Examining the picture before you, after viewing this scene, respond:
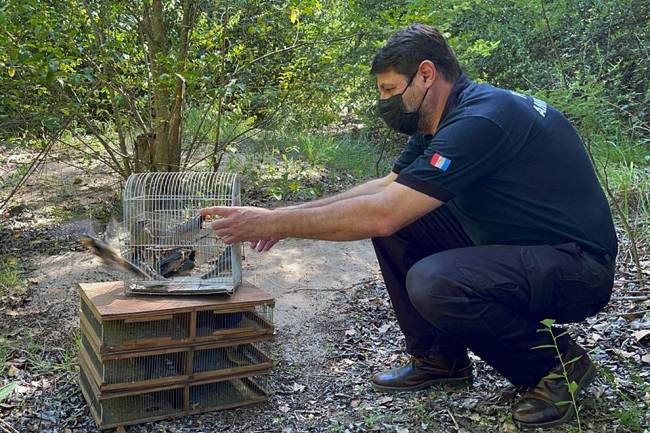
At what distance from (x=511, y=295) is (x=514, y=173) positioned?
461 mm

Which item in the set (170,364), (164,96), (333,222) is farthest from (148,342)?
(164,96)

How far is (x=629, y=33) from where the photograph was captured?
789 centimetres

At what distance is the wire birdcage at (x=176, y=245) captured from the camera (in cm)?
311

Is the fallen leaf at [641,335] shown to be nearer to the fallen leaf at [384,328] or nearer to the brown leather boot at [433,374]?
the brown leather boot at [433,374]

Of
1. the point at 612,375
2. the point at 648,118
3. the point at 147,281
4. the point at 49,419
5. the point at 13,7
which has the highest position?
the point at 13,7

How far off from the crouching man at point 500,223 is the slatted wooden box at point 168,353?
1.69 feet

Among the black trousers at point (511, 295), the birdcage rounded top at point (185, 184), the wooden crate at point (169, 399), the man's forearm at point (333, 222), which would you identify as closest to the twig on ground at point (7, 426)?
the wooden crate at point (169, 399)

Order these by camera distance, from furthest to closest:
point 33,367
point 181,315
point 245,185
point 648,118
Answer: point 648,118, point 245,185, point 33,367, point 181,315

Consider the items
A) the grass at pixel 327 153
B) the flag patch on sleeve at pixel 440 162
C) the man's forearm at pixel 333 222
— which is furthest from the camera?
the grass at pixel 327 153

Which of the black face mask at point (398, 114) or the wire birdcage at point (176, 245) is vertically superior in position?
the black face mask at point (398, 114)

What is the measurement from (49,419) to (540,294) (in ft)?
7.08

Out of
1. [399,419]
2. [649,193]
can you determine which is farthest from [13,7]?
[649,193]

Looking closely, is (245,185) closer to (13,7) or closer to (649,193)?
(13,7)

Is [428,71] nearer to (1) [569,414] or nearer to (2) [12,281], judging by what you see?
(1) [569,414]
